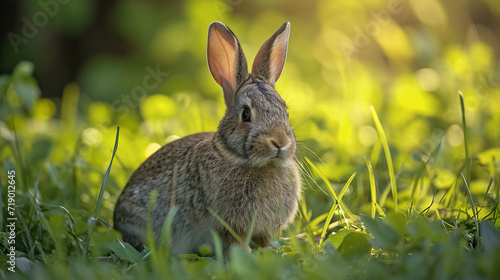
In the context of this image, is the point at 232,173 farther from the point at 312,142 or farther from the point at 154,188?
the point at 312,142

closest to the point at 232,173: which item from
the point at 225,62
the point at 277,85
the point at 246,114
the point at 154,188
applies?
the point at 246,114

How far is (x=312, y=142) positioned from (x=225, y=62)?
3.77 feet

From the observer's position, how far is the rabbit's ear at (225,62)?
3.32 meters

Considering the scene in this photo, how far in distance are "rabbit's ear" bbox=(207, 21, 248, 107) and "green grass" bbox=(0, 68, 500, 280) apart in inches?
25.2

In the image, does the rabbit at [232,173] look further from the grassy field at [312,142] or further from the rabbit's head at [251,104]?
the grassy field at [312,142]

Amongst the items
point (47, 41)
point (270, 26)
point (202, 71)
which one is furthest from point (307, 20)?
point (47, 41)

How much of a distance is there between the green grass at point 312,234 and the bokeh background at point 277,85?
0.10ft

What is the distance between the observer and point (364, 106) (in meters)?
5.65

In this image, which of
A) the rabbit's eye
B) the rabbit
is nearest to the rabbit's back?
the rabbit

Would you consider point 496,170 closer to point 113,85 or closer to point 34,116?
point 34,116

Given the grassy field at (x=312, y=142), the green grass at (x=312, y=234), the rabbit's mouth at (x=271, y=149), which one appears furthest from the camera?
the rabbit's mouth at (x=271, y=149)

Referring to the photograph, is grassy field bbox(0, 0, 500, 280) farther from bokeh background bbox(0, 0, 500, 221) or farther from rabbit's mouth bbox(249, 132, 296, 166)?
rabbit's mouth bbox(249, 132, 296, 166)

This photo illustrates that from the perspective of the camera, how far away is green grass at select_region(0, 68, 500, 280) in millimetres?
2152

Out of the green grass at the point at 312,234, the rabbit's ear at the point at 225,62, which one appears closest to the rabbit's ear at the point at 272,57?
the rabbit's ear at the point at 225,62
